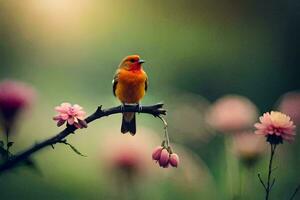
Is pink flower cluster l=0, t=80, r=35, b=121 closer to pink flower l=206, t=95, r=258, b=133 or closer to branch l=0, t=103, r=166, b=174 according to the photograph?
branch l=0, t=103, r=166, b=174

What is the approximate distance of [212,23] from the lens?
147cm

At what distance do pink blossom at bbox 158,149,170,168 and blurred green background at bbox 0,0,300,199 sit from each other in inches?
14.5

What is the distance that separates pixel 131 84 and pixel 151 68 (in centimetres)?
62

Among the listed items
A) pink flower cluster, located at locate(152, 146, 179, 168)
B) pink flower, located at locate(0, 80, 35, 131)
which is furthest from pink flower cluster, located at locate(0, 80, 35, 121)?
pink flower cluster, located at locate(152, 146, 179, 168)

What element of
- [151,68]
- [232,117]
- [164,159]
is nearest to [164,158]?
[164,159]

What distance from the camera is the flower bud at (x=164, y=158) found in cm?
60

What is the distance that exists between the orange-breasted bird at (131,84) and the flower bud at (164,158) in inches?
8.4

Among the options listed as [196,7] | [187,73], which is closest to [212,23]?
[196,7]

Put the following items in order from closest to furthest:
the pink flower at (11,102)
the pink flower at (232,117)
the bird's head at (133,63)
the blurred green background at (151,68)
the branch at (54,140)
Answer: the branch at (54,140), the pink flower at (11,102), the bird's head at (133,63), the pink flower at (232,117), the blurred green background at (151,68)

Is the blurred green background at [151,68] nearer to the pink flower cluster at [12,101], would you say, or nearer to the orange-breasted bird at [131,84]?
the orange-breasted bird at [131,84]

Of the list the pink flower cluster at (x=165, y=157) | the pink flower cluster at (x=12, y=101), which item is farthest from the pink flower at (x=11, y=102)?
the pink flower cluster at (x=165, y=157)

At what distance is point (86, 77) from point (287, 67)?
0.56m

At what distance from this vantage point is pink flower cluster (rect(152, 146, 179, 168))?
1.98 feet

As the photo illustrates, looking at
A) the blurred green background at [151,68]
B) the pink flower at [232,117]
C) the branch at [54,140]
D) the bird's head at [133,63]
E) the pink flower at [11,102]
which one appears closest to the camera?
the branch at [54,140]
